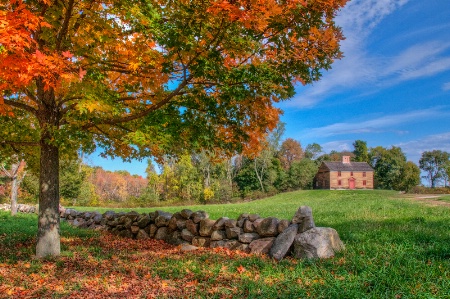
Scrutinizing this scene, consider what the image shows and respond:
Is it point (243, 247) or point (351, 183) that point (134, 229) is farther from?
point (351, 183)

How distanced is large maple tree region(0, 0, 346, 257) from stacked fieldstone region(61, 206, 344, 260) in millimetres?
1906

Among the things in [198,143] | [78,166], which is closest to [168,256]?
[198,143]

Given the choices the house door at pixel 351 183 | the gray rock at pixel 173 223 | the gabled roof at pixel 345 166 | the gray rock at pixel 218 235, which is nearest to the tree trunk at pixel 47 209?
the gray rock at pixel 173 223

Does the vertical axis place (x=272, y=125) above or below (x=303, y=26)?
below

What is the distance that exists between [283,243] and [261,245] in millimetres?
719

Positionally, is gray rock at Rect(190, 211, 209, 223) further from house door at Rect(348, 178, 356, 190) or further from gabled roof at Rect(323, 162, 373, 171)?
house door at Rect(348, 178, 356, 190)

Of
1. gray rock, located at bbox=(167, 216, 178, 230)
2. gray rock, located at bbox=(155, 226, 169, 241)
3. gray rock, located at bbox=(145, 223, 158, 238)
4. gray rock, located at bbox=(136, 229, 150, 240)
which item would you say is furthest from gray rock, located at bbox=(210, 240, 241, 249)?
gray rock, located at bbox=(136, 229, 150, 240)

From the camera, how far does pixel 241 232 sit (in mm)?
7273

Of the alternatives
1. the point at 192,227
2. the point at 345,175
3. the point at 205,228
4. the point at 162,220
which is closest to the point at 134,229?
the point at 162,220

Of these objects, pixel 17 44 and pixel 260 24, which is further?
pixel 260 24

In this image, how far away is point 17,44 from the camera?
434 centimetres

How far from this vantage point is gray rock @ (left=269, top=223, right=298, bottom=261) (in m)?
5.89

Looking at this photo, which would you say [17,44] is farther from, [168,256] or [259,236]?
[259,236]

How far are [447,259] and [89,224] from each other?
1204cm
